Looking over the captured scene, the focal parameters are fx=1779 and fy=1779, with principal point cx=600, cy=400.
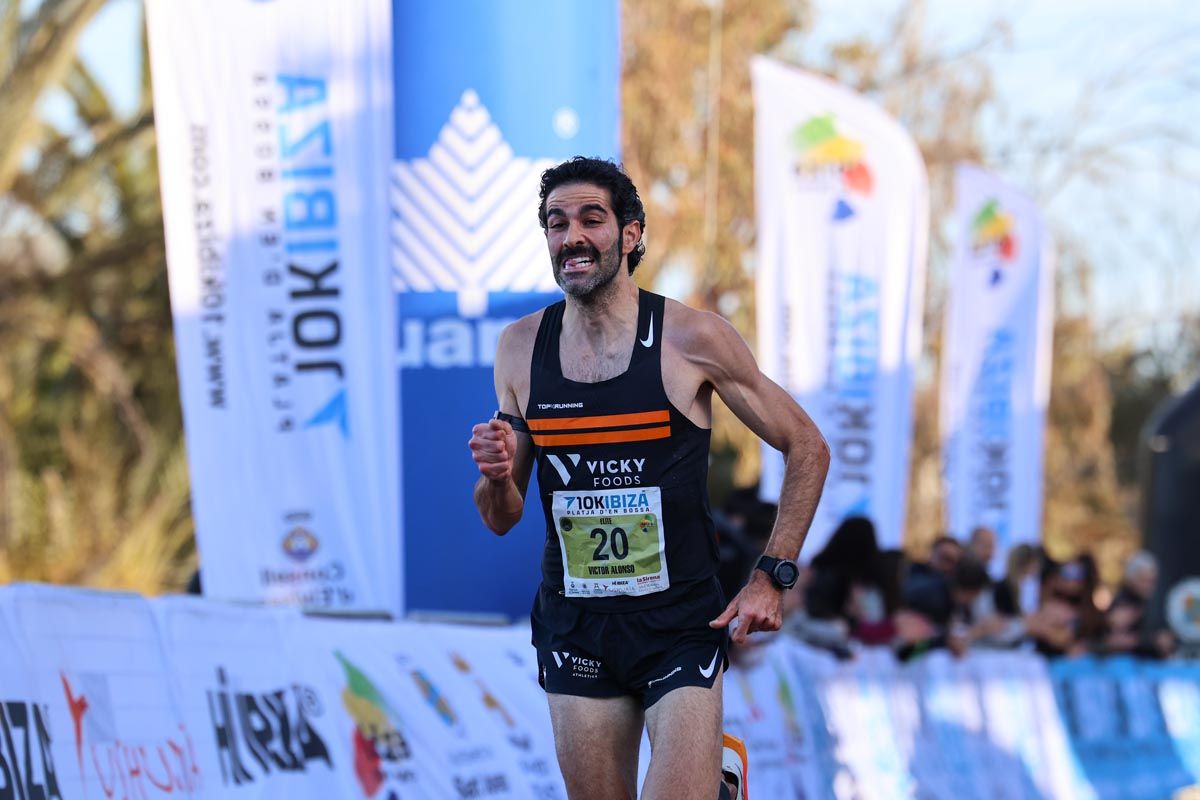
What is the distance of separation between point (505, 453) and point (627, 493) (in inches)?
16.9

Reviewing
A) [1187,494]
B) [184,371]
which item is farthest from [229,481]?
[1187,494]

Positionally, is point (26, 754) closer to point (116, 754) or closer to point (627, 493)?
point (116, 754)

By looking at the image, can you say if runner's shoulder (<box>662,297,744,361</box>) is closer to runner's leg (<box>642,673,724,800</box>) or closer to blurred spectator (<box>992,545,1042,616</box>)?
runner's leg (<box>642,673,724,800</box>)

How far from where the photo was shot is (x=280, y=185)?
333 inches

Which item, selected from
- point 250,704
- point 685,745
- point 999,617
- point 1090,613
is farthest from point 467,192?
point 1090,613

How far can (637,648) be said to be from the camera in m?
5.02

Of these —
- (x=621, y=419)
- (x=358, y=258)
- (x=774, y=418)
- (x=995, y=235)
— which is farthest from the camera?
(x=995, y=235)

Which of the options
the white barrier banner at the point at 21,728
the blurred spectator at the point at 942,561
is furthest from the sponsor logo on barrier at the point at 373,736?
the blurred spectator at the point at 942,561

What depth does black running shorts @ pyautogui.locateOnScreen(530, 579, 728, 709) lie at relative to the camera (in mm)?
5004

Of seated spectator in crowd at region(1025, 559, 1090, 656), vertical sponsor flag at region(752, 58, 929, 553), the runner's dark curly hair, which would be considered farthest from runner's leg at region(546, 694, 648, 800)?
seated spectator in crowd at region(1025, 559, 1090, 656)

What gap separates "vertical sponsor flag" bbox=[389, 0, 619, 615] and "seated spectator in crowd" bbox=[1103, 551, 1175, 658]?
7064 millimetres

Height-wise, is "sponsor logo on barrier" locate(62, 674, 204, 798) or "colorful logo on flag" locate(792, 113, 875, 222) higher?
"colorful logo on flag" locate(792, 113, 875, 222)

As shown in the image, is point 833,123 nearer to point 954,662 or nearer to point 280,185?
point 954,662

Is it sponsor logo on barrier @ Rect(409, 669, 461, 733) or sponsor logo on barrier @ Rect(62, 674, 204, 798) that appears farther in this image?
sponsor logo on barrier @ Rect(409, 669, 461, 733)
